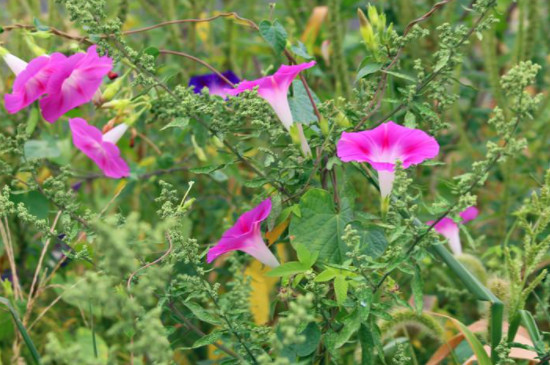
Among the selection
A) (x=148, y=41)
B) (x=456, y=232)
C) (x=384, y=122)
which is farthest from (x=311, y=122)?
(x=148, y=41)

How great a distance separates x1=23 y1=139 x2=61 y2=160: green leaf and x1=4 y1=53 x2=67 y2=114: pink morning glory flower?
0.70 ft

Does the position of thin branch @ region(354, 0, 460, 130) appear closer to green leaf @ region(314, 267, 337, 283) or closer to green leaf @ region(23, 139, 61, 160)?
green leaf @ region(314, 267, 337, 283)

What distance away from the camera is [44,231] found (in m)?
0.94

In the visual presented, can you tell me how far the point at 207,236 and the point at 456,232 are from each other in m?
0.56

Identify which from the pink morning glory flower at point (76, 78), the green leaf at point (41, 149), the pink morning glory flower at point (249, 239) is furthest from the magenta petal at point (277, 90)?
the green leaf at point (41, 149)

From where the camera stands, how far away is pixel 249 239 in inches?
40.0

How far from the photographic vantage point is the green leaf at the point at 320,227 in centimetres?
100

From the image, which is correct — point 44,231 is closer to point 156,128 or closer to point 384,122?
point 384,122

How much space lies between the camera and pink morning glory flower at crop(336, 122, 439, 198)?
95 centimetres

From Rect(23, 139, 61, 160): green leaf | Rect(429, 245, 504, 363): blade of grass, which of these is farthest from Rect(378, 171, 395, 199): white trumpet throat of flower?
Rect(23, 139, 61, 160): green leaf

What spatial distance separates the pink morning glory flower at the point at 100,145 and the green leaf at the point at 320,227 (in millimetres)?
344

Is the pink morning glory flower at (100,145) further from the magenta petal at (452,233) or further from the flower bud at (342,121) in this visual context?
the magenta petal at (452,233)

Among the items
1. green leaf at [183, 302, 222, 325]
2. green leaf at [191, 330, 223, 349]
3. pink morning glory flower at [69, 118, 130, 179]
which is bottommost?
green leaf at [191, 330, 223, 349]

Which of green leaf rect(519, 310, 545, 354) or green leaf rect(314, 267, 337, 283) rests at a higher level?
green leaf rect(314, 267, 337, 283)
